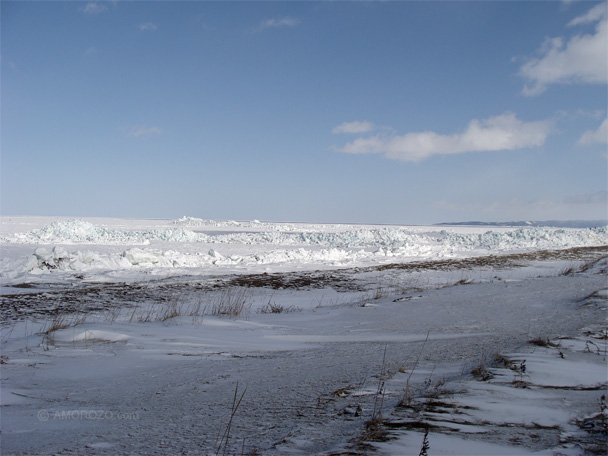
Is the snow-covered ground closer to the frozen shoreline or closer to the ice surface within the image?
the frozen shoreline

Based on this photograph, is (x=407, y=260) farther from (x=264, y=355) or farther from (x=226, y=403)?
(x=226, y=403)

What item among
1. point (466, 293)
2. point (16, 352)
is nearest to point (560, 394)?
point (16, 352)

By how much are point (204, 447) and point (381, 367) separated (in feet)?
5.91

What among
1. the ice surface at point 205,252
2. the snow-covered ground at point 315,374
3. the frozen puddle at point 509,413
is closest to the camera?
the frozen puddle at point 509,413

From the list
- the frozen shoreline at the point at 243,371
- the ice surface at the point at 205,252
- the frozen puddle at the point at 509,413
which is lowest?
Result: the frozen shoreline at the point at 243,371

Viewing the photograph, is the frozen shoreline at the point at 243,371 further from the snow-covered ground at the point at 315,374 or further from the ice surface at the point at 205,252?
the ice surface at the point at 205,252

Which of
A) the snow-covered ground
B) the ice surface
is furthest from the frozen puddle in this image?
the ice surface

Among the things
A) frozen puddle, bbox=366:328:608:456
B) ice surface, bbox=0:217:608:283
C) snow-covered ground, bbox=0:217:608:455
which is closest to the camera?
frozen puddle, bbox=366:328:608:456

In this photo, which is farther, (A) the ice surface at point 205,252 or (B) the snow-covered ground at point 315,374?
(A) the ice surface at point 205,252

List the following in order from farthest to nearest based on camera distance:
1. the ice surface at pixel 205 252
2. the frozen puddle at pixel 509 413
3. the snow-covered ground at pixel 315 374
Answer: the ice surface at pixel 205 252
the snow-covered ground at pixel 315 374
the frozen puddle at pixel 509 413

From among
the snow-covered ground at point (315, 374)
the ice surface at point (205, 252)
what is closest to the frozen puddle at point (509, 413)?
the snow-covered ground at point (315, 374)

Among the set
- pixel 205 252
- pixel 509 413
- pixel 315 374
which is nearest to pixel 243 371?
pixel 315 374

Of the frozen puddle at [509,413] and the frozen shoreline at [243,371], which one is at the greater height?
the frozen puddle at [509,413]

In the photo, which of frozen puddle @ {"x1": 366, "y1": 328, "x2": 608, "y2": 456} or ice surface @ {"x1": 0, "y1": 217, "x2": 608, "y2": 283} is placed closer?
frozen puddle @ {"x1": 366, "y1": 328, "x2": 608, "y2": 456}
